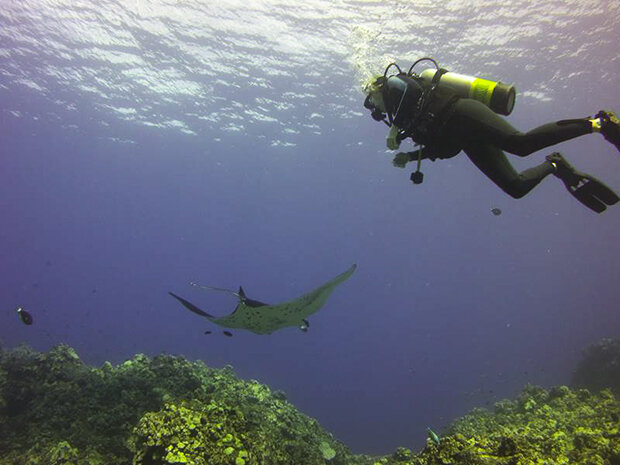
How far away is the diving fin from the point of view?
3836mm

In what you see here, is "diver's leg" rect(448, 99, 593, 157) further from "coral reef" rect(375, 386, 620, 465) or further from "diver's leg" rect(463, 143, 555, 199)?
"coral reef" rect(375, 386, 620, 465)

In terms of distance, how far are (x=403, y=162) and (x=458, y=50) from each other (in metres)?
20.4

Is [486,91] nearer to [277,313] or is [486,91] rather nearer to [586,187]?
[586,187]

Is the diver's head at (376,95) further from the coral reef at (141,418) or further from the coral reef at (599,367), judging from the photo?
the coral reef at (599,367)

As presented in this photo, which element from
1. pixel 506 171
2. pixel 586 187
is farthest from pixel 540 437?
pixel 506 171

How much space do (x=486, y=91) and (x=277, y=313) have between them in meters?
4.27

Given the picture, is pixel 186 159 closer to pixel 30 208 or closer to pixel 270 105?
pixel 270 105

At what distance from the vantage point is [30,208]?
82875 millimetres

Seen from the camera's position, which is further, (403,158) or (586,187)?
(403,158)

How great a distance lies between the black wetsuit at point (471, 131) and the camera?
3.90 m

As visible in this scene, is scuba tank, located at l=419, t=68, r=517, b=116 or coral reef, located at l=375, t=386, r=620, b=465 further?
scuba tank, located at l=419, t=68, r=517, b=116

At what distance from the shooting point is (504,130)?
13.2ft

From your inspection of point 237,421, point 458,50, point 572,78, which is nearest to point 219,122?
point 458,50

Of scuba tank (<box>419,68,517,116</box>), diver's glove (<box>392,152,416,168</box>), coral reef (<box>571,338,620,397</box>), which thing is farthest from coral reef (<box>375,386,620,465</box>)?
coral reef (<box>571,338,620,397</box>)
